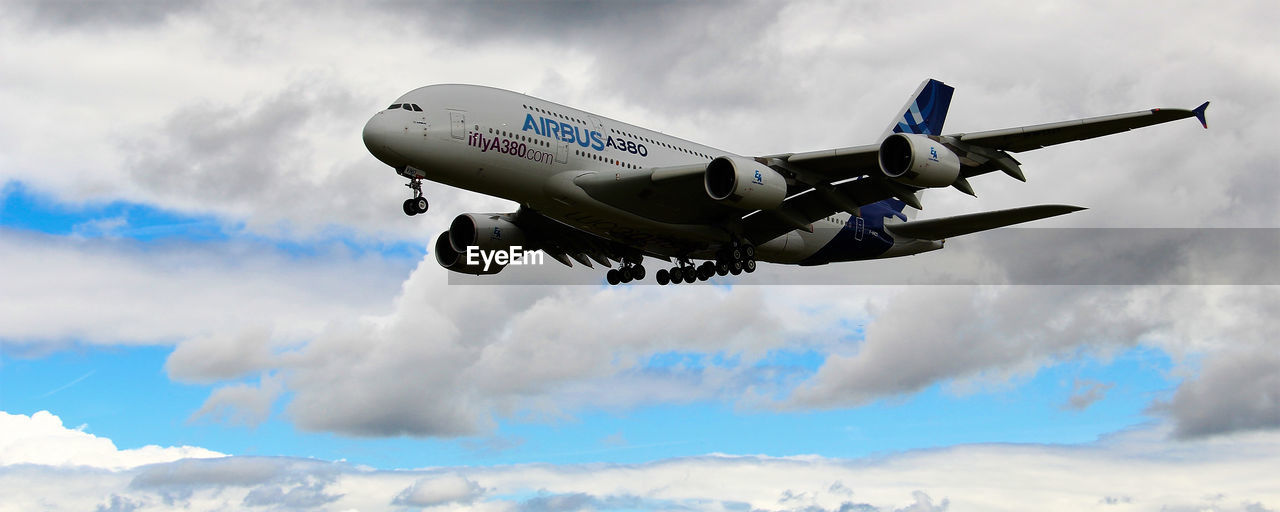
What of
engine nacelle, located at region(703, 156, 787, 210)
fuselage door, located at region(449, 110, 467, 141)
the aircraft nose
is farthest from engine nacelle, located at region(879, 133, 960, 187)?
the aircraft nose

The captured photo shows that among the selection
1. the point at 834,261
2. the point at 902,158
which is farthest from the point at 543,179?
the point at 834,261

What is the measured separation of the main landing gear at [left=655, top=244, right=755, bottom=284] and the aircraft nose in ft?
40.0

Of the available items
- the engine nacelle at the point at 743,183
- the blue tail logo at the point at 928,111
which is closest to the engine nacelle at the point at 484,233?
the engine nacelle at the point at 743,183

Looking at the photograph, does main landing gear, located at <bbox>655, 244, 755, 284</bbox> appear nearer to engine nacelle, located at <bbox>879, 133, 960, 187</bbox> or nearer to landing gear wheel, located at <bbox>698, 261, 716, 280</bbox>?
landing gear wheel, located at <bbox>698, 261, 716, 280</bbox>

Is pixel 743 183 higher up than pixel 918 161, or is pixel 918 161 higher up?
pixel 743 183

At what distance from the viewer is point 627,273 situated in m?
44.3

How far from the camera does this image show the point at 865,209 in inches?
1756

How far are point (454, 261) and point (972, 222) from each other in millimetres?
18602

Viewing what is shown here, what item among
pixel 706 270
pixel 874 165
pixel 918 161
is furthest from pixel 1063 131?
pixel 706 270

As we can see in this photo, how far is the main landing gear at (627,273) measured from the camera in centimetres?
4438

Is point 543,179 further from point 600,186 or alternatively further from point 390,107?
point 390,107

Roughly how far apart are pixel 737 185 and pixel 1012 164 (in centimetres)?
801

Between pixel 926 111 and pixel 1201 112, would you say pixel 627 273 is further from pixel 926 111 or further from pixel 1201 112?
pixel 1201 112

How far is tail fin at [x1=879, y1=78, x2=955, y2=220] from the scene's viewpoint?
49.1 metres
